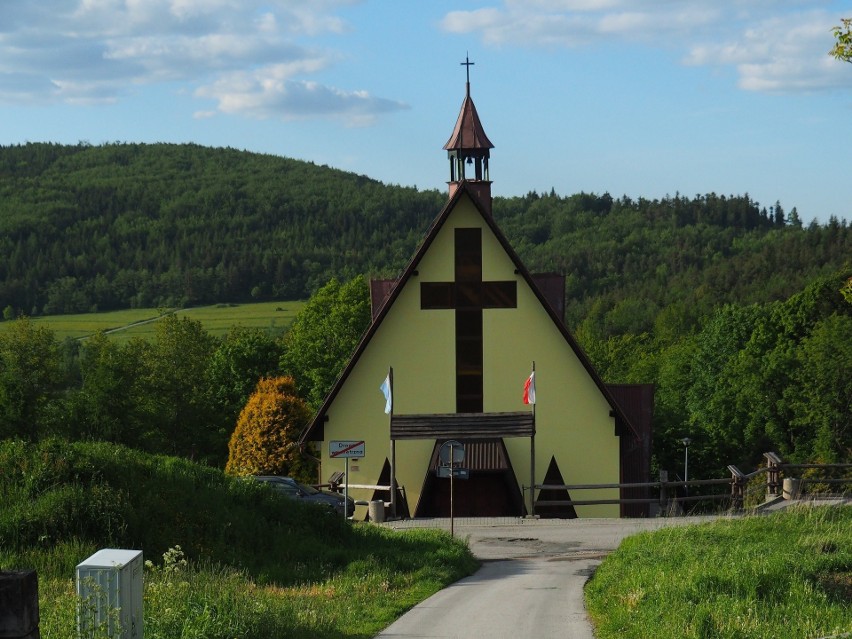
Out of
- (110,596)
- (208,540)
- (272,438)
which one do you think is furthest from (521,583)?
(272,438)

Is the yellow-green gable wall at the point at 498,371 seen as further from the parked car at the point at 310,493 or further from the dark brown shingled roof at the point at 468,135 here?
the dark brown shingled roof at the point at 468,135

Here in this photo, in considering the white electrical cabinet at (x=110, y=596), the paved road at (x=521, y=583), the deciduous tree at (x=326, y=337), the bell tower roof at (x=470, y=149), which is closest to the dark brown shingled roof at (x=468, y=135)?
the bell tower roof at (x=470, y=149)

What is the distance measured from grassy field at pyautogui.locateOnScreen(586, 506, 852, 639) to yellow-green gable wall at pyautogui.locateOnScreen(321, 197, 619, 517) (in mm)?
15889

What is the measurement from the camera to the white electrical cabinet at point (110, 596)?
1062 centimetres

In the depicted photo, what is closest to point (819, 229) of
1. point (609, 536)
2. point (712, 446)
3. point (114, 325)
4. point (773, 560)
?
point (114, 325)

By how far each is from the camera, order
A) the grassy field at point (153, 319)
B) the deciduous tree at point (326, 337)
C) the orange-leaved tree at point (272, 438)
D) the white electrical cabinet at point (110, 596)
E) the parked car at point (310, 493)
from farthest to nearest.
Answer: the grassy field at point (153, 319) → the deciduous tree at point (326, 337) → the orange-leaved tree at point (272, 438) → the parked car at point (310, 493) → the white electrical cabinet at point (110, 596)

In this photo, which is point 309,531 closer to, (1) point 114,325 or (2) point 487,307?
(2) point 487,307

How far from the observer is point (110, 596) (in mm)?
10875

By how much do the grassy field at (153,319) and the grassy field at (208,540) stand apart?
118765mm

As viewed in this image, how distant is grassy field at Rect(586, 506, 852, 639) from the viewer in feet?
42.3

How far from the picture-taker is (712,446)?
6512 centimetres

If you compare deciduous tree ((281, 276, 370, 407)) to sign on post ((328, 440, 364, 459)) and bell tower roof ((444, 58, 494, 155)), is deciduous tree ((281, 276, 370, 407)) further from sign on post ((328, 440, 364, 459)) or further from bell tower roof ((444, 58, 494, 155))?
sign on post ((328, 440, 364, 459))

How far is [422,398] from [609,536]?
1091 centimetres

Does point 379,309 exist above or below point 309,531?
above
